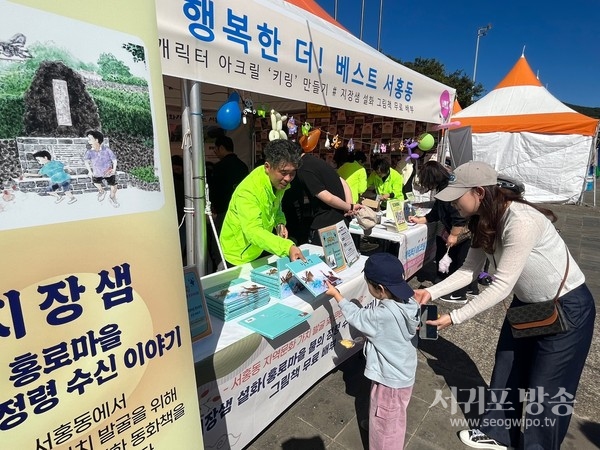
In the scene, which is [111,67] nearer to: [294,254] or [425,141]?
[294,254]

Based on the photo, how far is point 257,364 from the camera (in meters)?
1.59

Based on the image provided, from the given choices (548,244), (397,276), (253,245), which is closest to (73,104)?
(397,276)

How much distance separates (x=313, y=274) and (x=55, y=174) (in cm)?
138

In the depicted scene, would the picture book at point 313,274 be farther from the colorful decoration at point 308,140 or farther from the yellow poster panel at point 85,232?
the colorful decoration at point 308,140

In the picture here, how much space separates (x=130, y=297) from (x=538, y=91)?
43.8ft

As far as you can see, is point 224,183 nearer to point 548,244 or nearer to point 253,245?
point 253,245

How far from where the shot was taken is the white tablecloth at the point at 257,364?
4.57 feet

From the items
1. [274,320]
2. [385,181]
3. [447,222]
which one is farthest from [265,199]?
[385,181]

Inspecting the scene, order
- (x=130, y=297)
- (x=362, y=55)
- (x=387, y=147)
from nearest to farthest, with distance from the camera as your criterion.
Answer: (x=130, y=297) < (x=362, y=55) < (x=387, y=147)

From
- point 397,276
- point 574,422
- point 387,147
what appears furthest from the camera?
point 387,147

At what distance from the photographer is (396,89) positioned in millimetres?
3801

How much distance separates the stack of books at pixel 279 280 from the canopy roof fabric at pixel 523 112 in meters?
11.0

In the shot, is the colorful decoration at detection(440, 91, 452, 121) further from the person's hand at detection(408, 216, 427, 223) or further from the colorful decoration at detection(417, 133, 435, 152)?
the person's hand at detection(408, 216, 427, 223)

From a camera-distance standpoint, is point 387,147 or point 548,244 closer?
point 548,244
